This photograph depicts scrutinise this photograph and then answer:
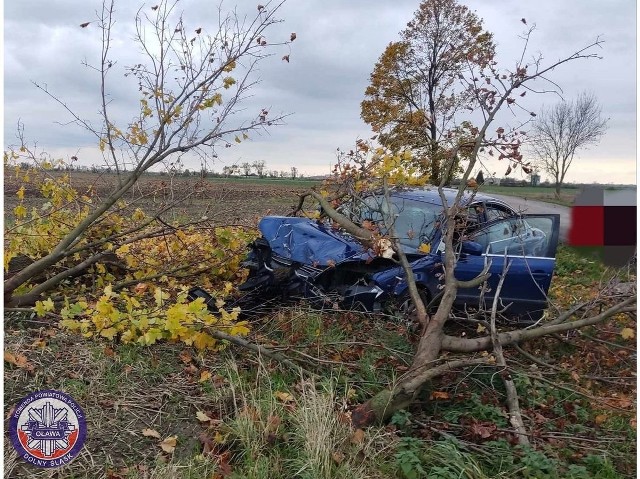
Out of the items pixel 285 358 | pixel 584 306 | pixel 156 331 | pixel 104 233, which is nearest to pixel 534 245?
pixel 584 306

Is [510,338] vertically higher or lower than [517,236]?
lower

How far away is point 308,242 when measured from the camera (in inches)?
219

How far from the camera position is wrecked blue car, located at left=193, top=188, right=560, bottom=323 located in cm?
514

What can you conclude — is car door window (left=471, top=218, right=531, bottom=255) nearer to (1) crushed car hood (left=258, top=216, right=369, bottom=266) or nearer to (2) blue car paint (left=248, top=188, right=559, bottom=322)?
(2) blue car paint (left=248, top=188, right=559, bottom=322)

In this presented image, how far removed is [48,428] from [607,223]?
4101 millimetres

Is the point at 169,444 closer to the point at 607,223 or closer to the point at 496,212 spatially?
the point at 607,223

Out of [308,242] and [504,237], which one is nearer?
[308,242]


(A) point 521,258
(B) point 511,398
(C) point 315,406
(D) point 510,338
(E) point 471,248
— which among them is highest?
(E) point 471,248

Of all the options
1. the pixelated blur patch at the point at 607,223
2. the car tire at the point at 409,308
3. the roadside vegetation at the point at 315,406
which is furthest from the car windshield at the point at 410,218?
the pixelated blur patch at the point at 607,223

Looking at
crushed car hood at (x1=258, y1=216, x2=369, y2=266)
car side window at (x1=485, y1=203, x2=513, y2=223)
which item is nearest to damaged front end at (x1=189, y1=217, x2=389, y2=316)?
crushed car hood at (x1=258, y1=216, x2=369, y2=266)

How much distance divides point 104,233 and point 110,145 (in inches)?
47.8

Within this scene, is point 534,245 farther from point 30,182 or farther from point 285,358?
point 30,182

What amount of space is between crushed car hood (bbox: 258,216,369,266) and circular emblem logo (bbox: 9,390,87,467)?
2.47m

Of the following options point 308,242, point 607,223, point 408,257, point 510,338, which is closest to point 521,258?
point 408,257
